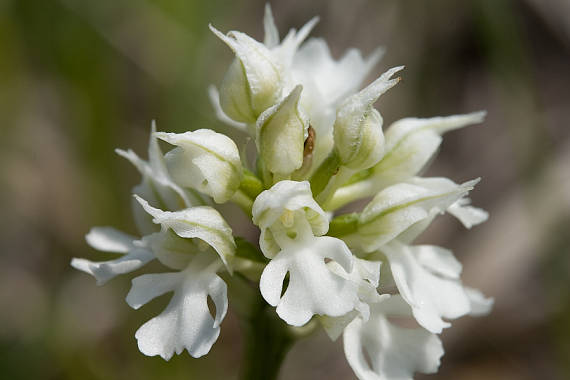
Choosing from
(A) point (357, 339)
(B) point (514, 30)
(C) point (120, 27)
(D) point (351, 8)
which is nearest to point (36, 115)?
(C) point (120, 27)

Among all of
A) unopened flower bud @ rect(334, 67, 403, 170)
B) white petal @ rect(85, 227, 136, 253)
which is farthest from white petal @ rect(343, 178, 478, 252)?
white petal @ rect(85, 227, 136, 253)

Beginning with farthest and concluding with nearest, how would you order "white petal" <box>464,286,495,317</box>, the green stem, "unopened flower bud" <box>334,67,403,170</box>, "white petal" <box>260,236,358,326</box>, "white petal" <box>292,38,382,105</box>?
"white petal" <box>292,38,382,105</box>
"white petal" <box>464,286,495,317</box>
the green stem
"unopened flower bud" <box>334,67,403,170</box>
"white petal" <box>260,236,358,326</box>

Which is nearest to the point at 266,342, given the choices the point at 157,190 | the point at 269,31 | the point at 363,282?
the point at 363,282

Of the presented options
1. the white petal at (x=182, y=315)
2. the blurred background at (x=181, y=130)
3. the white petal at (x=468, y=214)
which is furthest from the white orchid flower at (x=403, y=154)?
the blurred background at (x=181, y=130)

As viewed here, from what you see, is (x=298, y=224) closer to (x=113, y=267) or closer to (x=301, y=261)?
(x=301, y=261)

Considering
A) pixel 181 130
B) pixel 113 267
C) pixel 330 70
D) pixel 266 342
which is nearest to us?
pixel 113 267

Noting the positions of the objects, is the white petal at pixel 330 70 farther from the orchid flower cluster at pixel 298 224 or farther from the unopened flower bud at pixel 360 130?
the unopened flower bud at pixel 360 130

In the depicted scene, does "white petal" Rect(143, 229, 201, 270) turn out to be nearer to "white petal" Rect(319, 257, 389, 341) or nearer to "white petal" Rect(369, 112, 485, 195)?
"white petal" Rect(319, 257, 389, 341)
